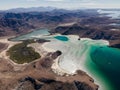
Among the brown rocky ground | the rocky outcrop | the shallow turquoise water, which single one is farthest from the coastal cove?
the rocky outcrop

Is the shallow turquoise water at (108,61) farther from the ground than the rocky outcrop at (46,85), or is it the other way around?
the rocky outcrop at (46,85)

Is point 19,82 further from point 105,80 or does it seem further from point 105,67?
point 105,67

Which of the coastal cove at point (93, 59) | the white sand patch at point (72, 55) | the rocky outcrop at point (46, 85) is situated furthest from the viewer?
the white sand patch at point (72, 55)

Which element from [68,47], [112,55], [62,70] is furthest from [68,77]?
[68,47]

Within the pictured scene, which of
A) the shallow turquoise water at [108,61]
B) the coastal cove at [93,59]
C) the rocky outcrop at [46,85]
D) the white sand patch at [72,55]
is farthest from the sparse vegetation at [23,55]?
the shallow turquoise water at [108,61]

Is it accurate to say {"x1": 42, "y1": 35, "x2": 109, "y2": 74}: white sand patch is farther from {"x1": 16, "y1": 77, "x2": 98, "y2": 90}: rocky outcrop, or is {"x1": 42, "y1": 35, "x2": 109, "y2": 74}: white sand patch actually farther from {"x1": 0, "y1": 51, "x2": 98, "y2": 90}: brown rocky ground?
{"x1": 16, "y1": 77, "x2": 98, "y2": 90}: rocky outcrop

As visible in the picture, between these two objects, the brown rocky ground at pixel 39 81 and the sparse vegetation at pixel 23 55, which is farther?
the sparse vegetation at pixel 23 55

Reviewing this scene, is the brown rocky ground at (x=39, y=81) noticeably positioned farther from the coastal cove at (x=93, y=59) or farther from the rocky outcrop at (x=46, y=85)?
the coastal cove at (x=93, y=59)

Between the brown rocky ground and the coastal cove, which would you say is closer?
the brown rocky ground

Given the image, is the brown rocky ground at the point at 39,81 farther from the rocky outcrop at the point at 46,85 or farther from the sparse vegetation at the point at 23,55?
the sparse vegetation at the point at 23,55

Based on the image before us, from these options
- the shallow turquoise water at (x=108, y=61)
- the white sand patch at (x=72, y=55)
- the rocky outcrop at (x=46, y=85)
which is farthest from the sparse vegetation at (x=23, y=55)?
the shallow turquoise water at (x=108, y=61)

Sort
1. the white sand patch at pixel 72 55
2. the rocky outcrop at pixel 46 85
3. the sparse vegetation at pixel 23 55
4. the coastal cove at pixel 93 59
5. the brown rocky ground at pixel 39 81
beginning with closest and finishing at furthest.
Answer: the rocky outcrop at pixel 46 85
the brown rocky ground at pixel 39 81
the coastal cove at pixel 93 59
the white sand patch at pixel 72 55
the sparse vegetation at pixel 23 55
